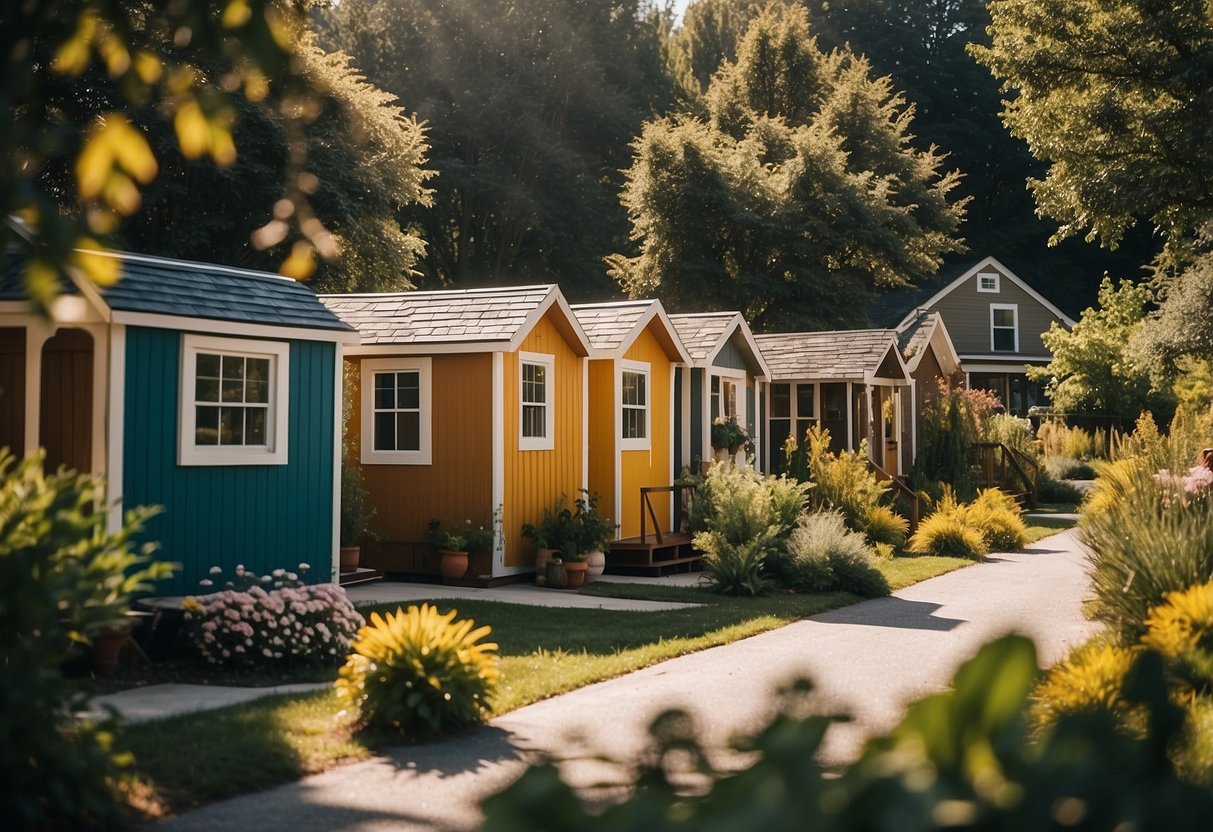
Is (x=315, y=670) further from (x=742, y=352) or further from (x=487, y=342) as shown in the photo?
(x=742, y=352)

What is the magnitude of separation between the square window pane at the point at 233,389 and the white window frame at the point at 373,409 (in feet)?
13.8

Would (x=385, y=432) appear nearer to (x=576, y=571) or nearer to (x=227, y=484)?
(x=576, y=571)

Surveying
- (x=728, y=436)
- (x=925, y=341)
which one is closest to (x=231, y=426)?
(x=728, y=436)

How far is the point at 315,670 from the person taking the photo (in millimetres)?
9680

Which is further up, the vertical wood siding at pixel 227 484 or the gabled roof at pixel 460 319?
the gabled roof at pixel 460 319

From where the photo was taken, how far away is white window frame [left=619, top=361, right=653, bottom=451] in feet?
59.1

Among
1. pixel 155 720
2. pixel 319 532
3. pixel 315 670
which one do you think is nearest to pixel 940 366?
pixel 319 532

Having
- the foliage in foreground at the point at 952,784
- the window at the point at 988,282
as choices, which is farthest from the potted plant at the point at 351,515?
the window at the point at 988,282

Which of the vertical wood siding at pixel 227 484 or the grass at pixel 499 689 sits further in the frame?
the vertical wood siding at pixel 227 484

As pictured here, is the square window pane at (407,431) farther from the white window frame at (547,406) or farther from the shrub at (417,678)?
the shrub at (417,678)

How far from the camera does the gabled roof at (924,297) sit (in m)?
43.4

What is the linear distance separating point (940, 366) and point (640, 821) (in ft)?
104

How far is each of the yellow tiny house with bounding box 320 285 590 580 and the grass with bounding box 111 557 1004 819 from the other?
71.3 inches

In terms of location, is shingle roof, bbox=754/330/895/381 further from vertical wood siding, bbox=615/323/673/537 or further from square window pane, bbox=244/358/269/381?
square window pane, bbox=244/358/269/381
